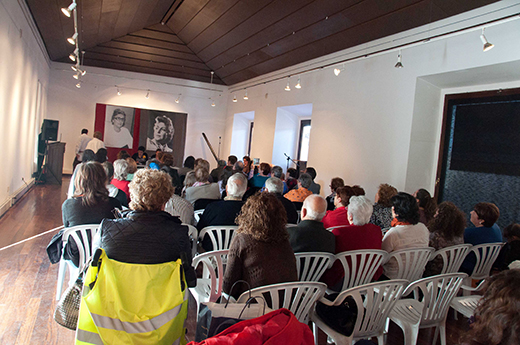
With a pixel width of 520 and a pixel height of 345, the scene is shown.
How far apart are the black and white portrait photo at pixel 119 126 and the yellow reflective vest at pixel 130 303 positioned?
1085 cm

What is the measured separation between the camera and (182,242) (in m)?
1.82

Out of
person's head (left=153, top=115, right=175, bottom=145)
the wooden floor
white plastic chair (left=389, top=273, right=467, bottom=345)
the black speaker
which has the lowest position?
the wooden floor

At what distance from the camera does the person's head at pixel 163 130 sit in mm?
12016

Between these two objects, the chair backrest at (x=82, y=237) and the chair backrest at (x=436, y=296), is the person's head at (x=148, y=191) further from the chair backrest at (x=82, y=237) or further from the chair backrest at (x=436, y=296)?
the chair backrest at (x=436, y=296)

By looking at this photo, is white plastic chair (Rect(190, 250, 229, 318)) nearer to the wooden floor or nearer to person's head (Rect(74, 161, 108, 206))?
the wooden floor

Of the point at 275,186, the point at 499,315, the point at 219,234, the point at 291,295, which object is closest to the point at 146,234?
the point at 291,295

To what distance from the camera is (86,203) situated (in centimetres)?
255

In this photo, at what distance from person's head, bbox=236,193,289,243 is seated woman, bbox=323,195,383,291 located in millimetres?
738

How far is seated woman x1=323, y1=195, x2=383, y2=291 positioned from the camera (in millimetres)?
2553

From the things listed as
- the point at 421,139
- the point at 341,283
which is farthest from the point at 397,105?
the point at 341,283

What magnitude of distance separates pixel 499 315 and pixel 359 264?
4.68ft

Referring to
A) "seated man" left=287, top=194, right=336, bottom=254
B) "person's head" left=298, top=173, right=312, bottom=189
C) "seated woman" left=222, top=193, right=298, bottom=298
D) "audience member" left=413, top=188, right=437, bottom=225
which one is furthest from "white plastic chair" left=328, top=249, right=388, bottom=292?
"person's head" left=298, top=173, right=312, bottom=189

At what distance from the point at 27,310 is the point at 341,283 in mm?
2263

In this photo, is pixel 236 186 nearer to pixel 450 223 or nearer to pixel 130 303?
pixel 130 303
